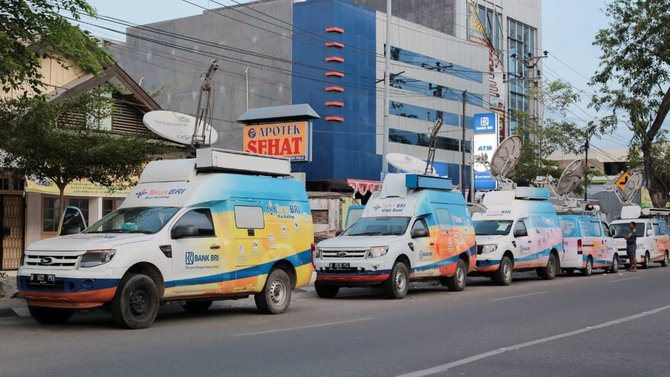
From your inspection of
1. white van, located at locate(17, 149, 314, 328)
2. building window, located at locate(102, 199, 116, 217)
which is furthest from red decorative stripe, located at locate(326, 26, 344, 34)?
white van, located at locate(17, 149, 314, 328)

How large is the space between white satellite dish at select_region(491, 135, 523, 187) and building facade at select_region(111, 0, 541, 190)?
15067mm

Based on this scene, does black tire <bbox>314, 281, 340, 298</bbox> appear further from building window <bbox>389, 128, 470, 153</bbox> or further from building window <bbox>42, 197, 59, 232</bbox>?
building window <bbox>389, 128, 470, 153</bbox>

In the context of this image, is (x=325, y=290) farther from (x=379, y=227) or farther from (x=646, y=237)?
(x=646, y=237)

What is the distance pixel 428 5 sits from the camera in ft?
213

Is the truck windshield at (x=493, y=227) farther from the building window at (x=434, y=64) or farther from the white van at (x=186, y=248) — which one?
the building window at (x=434, y=64)

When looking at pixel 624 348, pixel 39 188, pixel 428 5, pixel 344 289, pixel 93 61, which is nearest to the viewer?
pixel 624 348

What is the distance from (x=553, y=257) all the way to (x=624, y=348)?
1619 centimetres

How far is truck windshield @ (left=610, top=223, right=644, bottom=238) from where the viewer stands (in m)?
33.7

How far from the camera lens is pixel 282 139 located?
3681 centimetres

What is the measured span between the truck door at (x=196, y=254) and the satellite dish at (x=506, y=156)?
16.9 metres

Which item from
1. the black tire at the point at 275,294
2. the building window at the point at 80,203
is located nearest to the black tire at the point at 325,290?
the black tire at the point at 275,294

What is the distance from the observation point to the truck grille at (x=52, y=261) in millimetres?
11242

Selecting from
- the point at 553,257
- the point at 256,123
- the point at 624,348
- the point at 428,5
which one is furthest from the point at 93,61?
the point at 428,5

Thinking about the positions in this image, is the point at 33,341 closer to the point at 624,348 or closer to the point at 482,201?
the point at 624,348
